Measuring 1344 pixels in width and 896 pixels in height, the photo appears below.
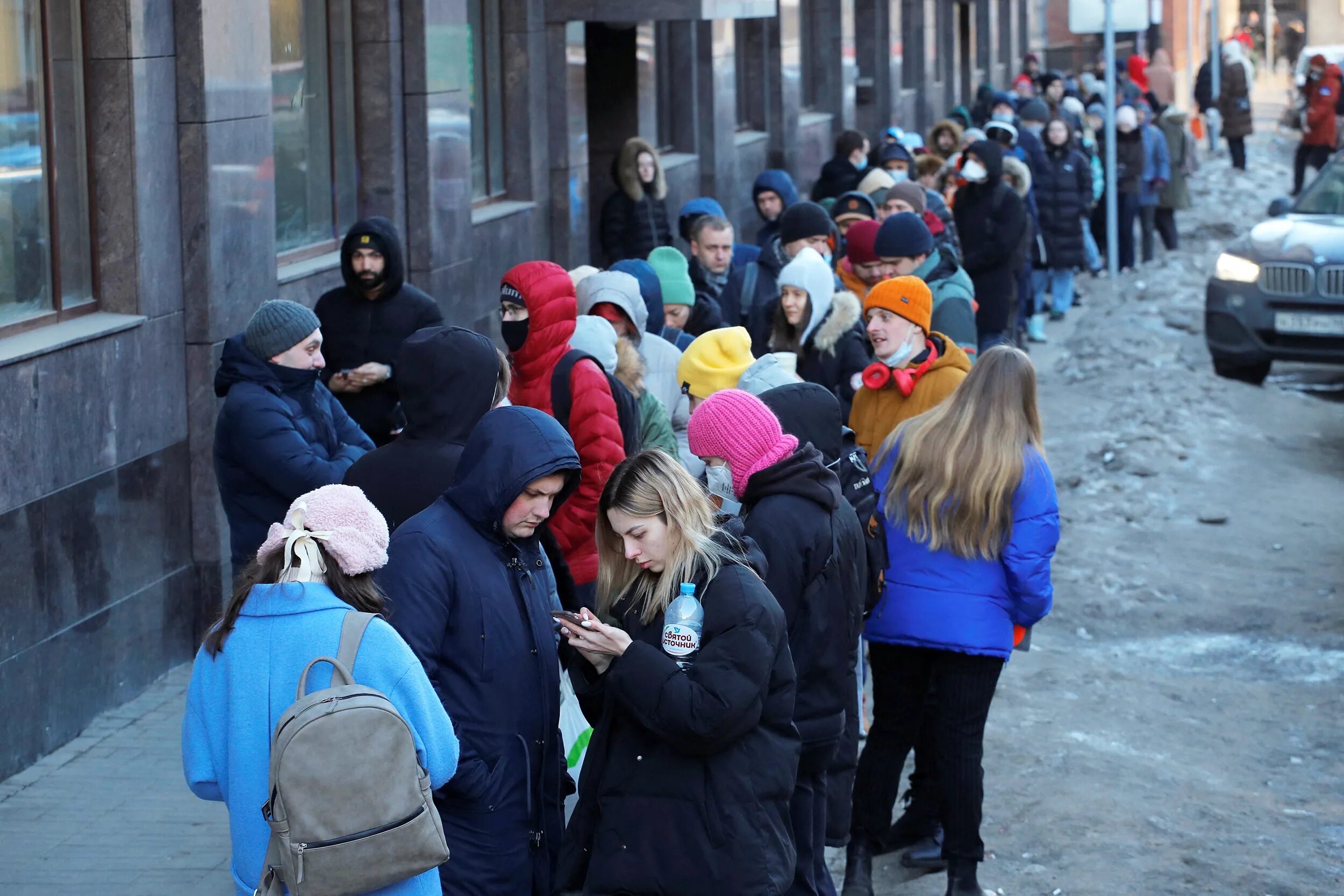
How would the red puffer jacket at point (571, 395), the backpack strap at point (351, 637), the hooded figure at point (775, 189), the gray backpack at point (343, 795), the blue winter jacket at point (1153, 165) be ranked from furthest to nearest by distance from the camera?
the blue winter jacket at point (1153, 165)
the hooded figure at point (775, 189)
the red puffer jacket at point (571, 395)
the backpack strap at point (351, 637)
the gray backpack at point (343, 795)

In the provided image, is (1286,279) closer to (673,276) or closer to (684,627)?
(673,276)

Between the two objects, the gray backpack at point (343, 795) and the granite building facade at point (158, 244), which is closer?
the gray backpack at point (343, 795)

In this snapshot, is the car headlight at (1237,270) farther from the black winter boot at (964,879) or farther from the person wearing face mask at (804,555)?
the person wearing face mask at (804,555)

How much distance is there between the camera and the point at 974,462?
16.9ft

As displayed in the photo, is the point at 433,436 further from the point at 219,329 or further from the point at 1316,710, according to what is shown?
the point at 1316,710

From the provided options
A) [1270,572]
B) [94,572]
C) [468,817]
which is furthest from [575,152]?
[468,817]

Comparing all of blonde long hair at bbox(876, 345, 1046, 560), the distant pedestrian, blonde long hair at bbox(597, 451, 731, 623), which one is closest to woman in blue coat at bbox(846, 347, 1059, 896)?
blonde long hair at bbox(876, 345, 1046, 560)

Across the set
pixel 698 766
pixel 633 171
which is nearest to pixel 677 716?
pixel 698 766

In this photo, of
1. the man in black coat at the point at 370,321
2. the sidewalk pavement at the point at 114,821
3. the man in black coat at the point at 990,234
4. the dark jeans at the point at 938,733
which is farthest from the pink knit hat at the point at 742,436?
the man in black coat at the point at 990,234

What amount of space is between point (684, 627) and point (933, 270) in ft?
17.5

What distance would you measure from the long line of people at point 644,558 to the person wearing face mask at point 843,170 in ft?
20.0

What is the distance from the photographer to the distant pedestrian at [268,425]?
5535 mm

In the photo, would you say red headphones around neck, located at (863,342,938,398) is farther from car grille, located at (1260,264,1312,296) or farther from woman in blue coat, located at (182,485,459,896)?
car grille, located at (1260,264,1312,296)

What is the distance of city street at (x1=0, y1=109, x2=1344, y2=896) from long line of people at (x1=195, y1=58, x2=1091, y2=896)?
2.28 feet
